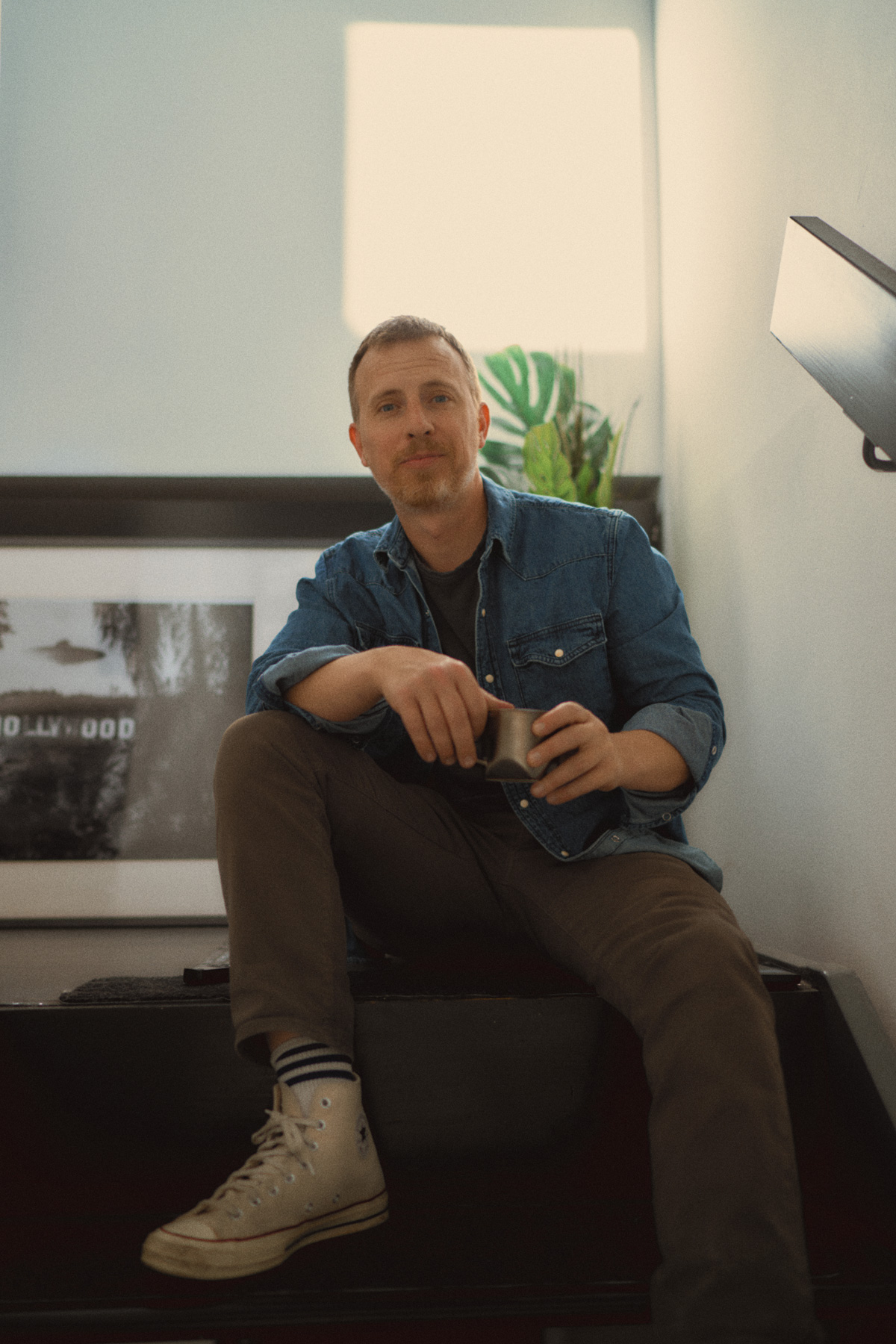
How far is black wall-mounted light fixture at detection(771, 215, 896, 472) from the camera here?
854 mm

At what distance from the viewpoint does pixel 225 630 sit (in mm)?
2357

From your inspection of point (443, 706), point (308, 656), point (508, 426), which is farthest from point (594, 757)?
point (508, 426)

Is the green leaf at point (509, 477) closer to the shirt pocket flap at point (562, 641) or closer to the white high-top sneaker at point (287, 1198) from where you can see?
the shirt pocket flap at point (562, 641)

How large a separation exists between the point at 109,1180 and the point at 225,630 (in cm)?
142

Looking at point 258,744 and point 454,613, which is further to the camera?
point 454,613

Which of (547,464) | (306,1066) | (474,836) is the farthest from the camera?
(547,464)

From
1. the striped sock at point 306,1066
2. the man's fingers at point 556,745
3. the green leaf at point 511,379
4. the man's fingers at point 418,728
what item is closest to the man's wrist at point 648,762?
the man's fingers at point 556,745

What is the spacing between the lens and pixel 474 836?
1299mm

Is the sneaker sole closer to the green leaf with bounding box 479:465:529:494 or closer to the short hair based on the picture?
the short hair

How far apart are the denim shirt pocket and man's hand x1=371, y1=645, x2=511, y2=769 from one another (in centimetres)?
31

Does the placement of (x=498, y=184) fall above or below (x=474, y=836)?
above

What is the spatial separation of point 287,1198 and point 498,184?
2378 millimetres

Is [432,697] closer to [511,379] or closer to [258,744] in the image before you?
[258,744]

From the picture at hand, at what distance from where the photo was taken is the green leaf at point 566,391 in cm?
218
